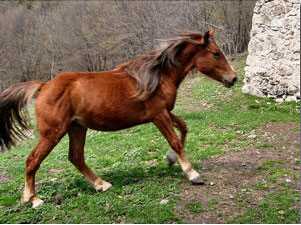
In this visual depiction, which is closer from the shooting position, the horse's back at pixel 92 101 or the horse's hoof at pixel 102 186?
the horse's back at pixel 92 101

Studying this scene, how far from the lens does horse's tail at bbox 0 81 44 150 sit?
5.24 metres

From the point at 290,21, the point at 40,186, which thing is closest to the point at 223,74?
the point at 40,186

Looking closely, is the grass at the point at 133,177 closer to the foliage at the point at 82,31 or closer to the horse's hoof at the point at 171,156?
the horse's hoof at the point at 171,156

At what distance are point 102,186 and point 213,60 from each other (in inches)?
116

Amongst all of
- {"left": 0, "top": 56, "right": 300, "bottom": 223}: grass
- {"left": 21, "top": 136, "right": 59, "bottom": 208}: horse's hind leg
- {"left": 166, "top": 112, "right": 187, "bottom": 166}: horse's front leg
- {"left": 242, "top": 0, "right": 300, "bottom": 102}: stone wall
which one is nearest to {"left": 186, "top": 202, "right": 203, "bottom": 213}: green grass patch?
{"left": 0, "top": 56, "right": 300, "bottom": 223}: grass

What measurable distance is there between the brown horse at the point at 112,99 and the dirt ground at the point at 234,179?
359mm

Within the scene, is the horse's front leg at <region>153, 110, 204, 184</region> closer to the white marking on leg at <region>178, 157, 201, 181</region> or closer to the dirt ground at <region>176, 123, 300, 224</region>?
the white marking on leg at <region>178, 157, 201, 181</region>

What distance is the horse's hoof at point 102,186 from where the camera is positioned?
5.37 m

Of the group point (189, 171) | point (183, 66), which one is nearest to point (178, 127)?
point (189, 171)

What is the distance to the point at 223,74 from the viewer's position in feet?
17.4

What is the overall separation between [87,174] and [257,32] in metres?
10.7

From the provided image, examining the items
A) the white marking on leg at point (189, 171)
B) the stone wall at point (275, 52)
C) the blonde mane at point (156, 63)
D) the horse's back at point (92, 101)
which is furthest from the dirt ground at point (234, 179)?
the stone wall at point (275, 52)

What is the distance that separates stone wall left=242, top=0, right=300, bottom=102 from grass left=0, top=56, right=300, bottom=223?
4.20ft

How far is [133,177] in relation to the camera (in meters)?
5.75
